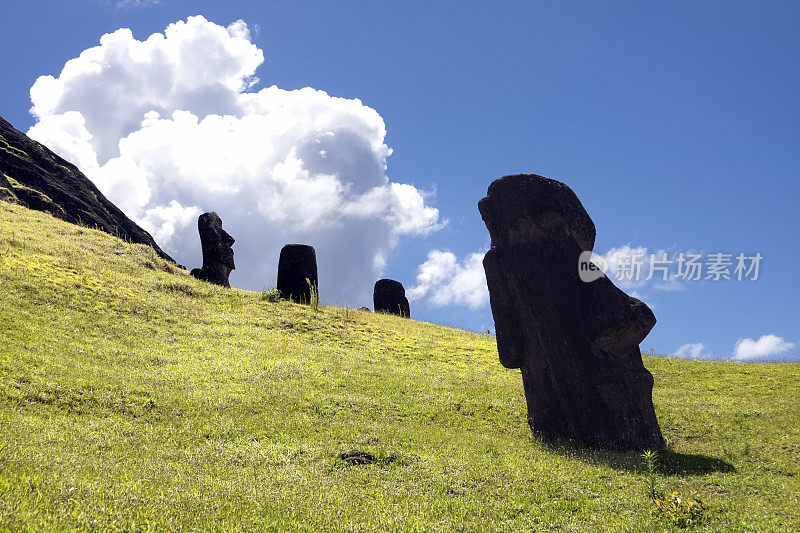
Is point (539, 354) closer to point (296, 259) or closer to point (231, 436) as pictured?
point (231, 436)

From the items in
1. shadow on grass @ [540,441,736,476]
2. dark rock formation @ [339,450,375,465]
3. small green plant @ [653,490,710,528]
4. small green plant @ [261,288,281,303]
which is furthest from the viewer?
small green plant @ [261,288,281,303]

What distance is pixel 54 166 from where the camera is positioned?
6103cm

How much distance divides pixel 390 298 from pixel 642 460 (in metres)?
34.9

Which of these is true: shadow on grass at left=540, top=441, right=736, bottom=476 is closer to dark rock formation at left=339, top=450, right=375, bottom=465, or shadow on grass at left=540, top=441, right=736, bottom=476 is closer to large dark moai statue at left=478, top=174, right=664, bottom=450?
large dark moai statue at left=478, top=174, right=664, bottom=450

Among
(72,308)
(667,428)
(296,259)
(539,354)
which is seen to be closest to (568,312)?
(539,354)

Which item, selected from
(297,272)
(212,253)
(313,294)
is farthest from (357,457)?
(212,253)

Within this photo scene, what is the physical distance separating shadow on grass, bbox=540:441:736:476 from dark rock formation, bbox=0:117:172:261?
164 feet

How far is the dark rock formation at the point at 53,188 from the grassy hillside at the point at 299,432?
74.9ft

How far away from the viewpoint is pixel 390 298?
48.6 m

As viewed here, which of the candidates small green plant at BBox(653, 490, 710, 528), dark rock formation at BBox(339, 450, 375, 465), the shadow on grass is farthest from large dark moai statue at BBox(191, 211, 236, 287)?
small green plant at BBox(653, 490, 710, 528)

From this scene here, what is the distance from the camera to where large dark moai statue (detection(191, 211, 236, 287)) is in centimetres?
4078

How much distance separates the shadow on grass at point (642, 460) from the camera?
44.6ft

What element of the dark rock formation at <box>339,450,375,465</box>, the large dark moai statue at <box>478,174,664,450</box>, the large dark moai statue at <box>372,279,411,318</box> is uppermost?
the large dark moai statue at <box>372,279,411,318</box>

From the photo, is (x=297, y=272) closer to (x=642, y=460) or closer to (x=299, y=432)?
(x=299, y=432)
